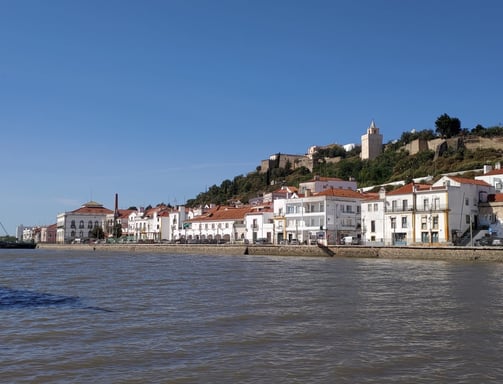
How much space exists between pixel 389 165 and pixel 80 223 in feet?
267

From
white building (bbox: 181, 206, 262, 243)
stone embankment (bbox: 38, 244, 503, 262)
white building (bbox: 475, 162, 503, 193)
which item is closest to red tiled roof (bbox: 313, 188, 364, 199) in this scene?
stone embankment (bbox: 38, 244, 503, 262)

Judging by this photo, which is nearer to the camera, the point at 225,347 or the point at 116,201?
the point at 225,347

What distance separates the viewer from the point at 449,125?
110000mm

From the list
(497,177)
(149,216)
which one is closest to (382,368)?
(497,177)

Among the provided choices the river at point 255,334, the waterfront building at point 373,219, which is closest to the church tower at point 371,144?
the waterfront building at point 373,219

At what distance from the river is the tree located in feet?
296

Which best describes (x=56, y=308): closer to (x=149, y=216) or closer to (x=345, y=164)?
(x=149, y=216)

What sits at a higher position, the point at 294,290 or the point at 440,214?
the point at 440,214

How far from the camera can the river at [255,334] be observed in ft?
34.8

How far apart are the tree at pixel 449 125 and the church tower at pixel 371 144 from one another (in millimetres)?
17864

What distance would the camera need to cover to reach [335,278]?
1207 inches

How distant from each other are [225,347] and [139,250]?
80.8m

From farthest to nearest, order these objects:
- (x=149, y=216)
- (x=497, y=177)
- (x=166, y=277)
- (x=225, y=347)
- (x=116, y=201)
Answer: (x=116, y=201) → (x=149, y=216) → (x=497, y=177) → (x=166, y=277) → (x=225, y=347)

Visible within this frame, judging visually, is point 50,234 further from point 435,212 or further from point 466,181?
point 466,181
